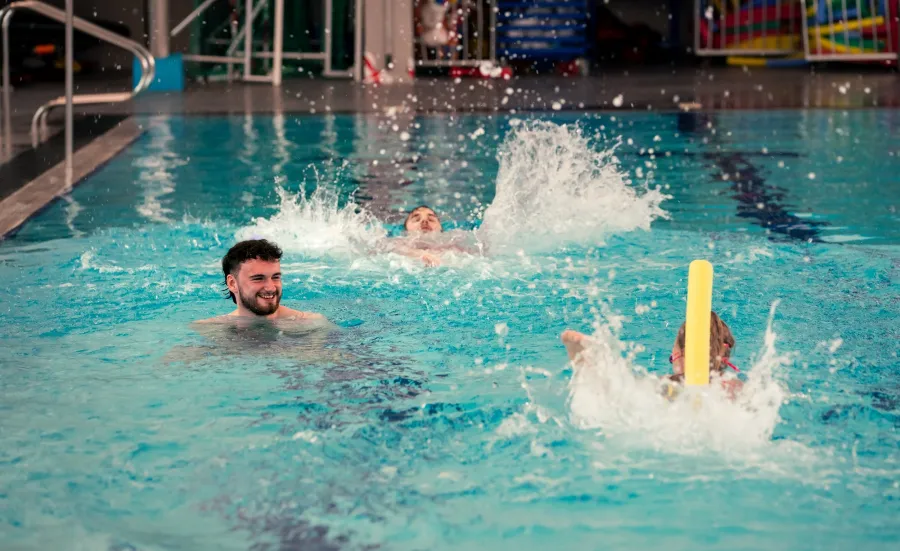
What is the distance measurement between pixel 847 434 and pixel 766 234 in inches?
152

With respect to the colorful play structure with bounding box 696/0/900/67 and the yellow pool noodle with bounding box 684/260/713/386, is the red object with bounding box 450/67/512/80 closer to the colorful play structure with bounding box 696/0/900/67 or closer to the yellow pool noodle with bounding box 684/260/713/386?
the colorful play structure with bounding box 696/0/900/67

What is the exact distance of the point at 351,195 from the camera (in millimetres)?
9734

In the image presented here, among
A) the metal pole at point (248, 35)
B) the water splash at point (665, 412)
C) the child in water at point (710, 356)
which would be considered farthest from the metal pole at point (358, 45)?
the child in water at point (710, 356)

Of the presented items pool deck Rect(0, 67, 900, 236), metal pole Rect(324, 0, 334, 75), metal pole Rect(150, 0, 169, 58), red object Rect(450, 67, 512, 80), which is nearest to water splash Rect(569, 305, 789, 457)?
pool deck Rect(0, 67, 900, 236)

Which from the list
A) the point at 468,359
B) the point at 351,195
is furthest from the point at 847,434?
the point at 351,195

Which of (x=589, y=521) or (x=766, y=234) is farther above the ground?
(x=766, y=234)

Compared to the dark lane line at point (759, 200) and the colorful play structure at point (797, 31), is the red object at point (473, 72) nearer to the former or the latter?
the colorful play structure at point (797, 31)

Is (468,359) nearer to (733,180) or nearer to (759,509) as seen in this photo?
(759,509)

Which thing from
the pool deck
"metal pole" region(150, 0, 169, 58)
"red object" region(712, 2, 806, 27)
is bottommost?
the pool deck

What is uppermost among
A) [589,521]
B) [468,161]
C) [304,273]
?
[468,161]

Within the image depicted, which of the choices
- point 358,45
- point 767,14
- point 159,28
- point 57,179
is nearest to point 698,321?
point 57,179

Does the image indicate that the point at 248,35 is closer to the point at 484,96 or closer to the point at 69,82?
the point at 484,96

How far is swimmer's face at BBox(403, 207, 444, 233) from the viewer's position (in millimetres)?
7586

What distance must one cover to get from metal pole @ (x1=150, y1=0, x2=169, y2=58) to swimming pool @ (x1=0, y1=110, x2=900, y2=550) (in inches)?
316
